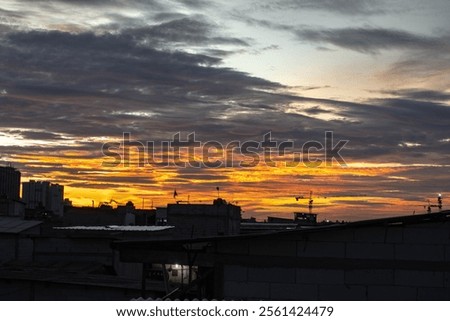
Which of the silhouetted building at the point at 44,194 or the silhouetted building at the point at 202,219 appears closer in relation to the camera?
the silhouetted building at the point at 202,219

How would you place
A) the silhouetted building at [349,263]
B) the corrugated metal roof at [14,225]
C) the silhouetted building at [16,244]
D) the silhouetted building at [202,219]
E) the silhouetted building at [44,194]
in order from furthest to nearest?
the silhouetted building at [44,194]
the silhouetted building at [202,219]
the corrugated metal roof at [14,225]
the silhouetted building at [16,244]
the silhouetted building at [349,263]

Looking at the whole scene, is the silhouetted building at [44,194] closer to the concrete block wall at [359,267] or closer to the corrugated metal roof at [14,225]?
the corrugated metal roof at [14,225]

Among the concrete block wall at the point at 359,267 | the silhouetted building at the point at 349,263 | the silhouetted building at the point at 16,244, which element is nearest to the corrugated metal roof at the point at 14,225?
the silhouetted building at the point at 16,244

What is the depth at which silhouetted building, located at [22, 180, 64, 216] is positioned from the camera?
533 ft

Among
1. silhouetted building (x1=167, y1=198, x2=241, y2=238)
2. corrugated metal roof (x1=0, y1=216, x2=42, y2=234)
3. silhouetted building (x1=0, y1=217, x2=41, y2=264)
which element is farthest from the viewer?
silhouetted building (x1=167, y1=198, x2=241, y2=238)

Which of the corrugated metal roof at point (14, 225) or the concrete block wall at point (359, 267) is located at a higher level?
the concrete block wall at point (359, 267)

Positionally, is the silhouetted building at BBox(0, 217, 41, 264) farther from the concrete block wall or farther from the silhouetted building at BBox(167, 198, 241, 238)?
the concrete block wall

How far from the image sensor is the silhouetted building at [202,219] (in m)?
64.3

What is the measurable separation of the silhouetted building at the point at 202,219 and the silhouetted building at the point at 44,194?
97.3 meters

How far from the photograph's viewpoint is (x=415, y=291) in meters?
21.9

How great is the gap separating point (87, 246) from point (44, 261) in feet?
12.9

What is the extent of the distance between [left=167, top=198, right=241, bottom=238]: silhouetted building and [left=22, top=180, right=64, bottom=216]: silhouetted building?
3833 inches

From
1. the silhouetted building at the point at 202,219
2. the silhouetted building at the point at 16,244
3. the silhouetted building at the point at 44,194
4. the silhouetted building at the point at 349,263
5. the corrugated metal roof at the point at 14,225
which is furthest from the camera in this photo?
the silhouetted building at the point at 44,194

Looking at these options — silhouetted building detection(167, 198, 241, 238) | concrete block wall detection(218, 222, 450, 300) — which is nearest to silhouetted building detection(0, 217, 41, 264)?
silhouetted building detection(167, 198, 241, 238)
